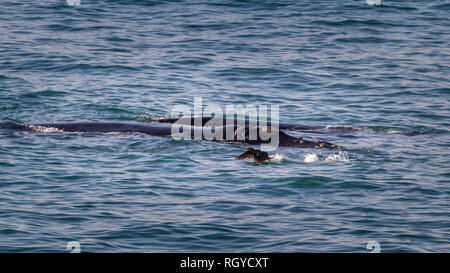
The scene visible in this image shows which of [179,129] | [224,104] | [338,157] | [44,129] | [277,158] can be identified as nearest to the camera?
[277,158]

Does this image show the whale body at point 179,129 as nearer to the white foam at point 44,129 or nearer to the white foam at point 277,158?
the white foam at point 44,129

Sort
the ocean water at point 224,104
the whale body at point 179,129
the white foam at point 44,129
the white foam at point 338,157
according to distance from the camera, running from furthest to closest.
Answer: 1. the white foam at point 44,129
2. the whale body at point 179,129
3. the white foam at point 338,157
4. the ocean water at point 224,104

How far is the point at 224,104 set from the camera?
20781mm

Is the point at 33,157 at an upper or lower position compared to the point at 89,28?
lower

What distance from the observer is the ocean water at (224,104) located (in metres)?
10.3

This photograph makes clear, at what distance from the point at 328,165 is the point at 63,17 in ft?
61.9

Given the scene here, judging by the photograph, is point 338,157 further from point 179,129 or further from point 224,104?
point 224,104

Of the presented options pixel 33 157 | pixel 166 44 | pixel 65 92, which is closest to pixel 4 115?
pixel 65 92

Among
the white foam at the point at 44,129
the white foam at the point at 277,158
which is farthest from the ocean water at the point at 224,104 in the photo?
the white foam at the point at 44,129

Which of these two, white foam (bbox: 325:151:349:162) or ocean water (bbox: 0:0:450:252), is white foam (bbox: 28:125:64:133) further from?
white foam (bbox: 325:151:349:162)

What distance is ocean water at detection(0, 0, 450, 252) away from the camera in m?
10.3

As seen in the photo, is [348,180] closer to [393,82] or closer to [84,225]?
[84,225]

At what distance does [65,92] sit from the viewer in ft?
71.1

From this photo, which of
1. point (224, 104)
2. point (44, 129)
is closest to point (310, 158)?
point (224, 104)
